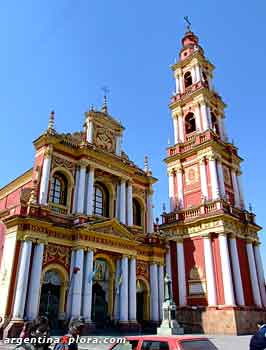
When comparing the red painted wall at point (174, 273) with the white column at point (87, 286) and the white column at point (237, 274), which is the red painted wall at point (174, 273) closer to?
the white column at point (237, 274)

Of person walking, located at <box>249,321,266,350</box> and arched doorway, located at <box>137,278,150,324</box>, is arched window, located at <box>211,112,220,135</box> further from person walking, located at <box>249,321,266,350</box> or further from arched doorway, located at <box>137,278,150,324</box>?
person walking, located at <box>249,321,266,350</box>

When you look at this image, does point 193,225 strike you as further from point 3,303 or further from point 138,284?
point 3,303

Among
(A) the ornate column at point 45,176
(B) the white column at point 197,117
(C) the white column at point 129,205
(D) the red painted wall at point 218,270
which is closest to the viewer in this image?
(A) the ornate column at point 45,176

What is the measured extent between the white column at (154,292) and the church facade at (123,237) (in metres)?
0.07

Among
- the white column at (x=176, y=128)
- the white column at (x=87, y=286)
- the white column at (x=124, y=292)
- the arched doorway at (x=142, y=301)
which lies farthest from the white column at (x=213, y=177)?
the white column at (x=87, y=286)

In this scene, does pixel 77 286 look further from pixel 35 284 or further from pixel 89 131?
pixel 89 131

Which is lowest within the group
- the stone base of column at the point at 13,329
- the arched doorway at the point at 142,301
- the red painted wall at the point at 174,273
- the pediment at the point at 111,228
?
the stone base of column at the point at 13,329

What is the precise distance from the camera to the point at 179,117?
3288cm

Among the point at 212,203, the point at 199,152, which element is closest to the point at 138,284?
the point at 212,203

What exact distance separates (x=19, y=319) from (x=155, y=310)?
10214 millimetres

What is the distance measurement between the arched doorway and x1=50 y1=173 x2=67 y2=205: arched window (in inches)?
314

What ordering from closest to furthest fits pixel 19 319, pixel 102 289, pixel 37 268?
pixel 19 319, pixel 37 268, pixel 102 289

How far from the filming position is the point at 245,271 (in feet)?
82.3

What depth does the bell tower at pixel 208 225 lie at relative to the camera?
22712 millimetres
